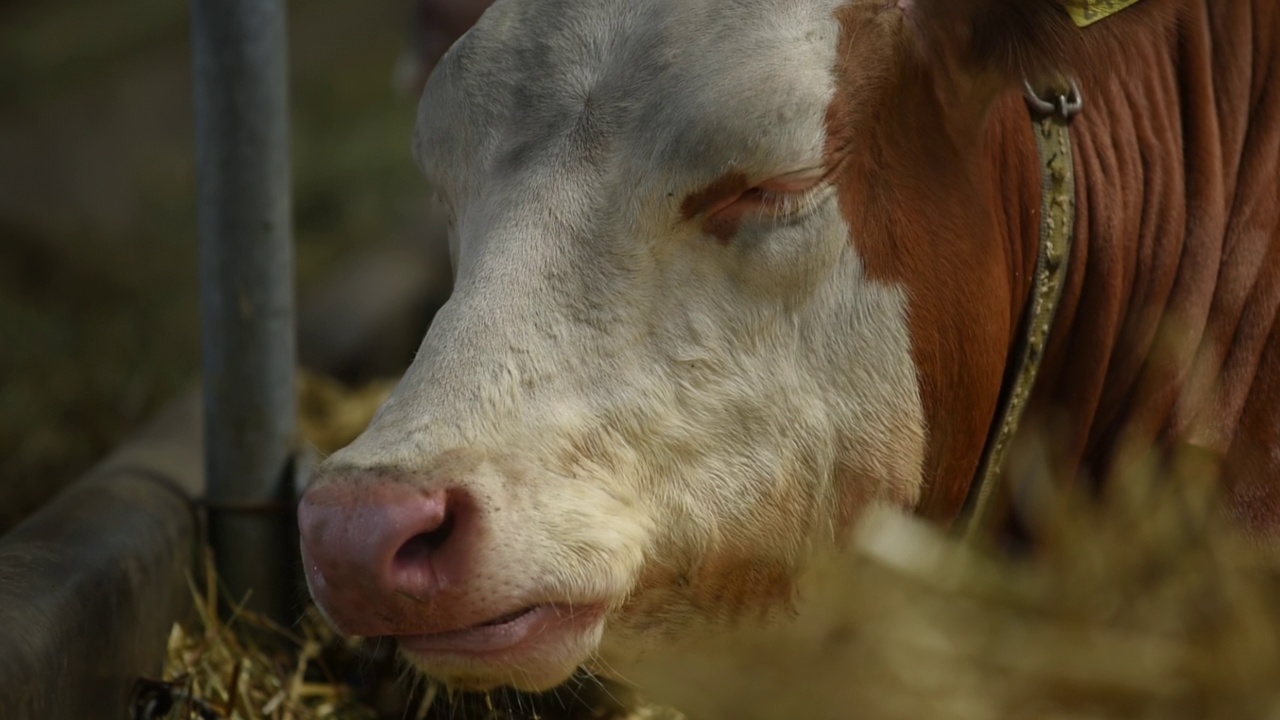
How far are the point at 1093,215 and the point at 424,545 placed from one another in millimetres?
1330

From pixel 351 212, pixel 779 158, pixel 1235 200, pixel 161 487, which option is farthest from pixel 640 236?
pixel 351 212

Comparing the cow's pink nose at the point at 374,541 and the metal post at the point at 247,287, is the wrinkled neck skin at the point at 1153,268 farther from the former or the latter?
the metal post at the point at 247,287

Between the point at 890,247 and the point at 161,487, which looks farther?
A: the point at 161,487

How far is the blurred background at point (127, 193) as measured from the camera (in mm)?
5020

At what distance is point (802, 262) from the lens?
7.03 ft

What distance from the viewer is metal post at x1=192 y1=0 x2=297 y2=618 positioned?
2.87 metres

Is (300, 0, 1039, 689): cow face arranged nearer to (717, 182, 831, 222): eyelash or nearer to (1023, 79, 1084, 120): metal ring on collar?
(717, 182, 831, 222): eyelash

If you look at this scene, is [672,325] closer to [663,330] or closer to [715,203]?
[663,330]

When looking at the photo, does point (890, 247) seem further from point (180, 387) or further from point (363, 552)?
point (180, 387)

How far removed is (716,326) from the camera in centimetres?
212

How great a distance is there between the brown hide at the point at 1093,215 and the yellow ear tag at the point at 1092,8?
15mm

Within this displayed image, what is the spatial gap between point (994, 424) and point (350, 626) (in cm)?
113

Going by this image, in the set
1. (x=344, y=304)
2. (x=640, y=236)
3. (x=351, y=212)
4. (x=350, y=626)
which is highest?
(x=640, y=236)

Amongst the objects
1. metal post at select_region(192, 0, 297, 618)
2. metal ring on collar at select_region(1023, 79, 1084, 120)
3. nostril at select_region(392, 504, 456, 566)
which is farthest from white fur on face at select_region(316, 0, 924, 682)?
metal post at select_region(192, 0, 297, 618)
